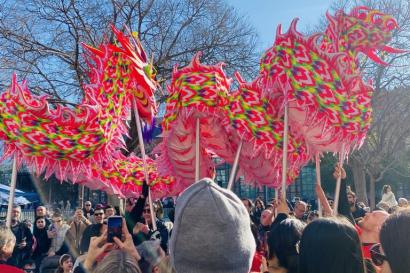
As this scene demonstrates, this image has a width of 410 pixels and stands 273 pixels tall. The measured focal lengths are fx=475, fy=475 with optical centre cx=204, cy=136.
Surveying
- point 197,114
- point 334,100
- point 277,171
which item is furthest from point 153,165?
point 334,100

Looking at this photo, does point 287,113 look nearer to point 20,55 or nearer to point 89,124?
point 89,124

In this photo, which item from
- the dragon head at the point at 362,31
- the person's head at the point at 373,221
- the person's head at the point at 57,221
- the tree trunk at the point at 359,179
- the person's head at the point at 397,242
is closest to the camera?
the person's head at the point at 397,242

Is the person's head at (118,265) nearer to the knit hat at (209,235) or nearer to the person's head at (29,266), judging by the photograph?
the knit hat at (209,235)

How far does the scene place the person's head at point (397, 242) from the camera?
6.21 ft


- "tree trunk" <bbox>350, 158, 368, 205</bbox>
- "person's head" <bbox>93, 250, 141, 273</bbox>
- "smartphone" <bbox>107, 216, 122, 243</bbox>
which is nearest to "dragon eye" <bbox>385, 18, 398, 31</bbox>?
"smartphone" <bbox>107, 216, 122, 243</bbox>

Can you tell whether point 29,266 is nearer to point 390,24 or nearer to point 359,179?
point 390,24

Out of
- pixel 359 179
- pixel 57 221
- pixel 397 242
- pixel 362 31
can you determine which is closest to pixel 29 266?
pixel 57 221

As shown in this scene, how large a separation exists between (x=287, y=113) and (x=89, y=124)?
2207 mm

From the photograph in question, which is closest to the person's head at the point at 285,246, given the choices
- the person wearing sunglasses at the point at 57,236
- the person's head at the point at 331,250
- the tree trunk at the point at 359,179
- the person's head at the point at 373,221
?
A: the person's head at the point at 331,250

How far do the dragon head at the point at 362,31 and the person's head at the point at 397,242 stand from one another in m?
3.65

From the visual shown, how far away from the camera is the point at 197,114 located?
583 centimetres

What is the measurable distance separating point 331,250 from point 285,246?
0.51 metres

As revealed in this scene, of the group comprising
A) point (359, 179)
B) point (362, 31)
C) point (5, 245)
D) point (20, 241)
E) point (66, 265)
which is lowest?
point (66, 265)

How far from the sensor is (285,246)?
2.47 meters
